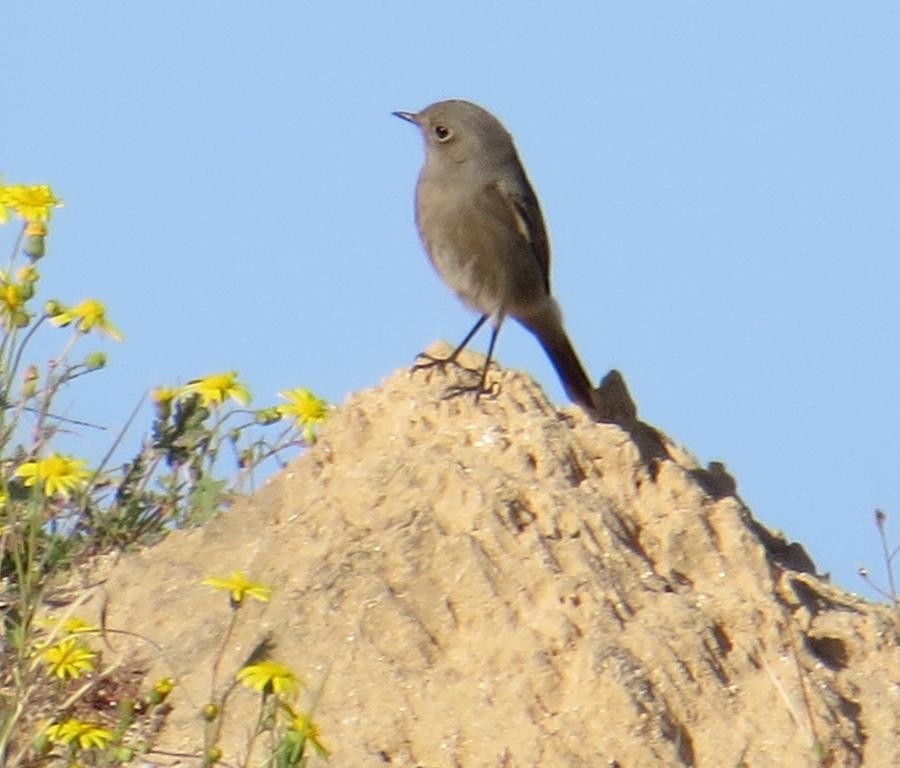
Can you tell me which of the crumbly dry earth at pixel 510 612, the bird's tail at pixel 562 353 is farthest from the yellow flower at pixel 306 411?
the bird's tail at pixel 562 353

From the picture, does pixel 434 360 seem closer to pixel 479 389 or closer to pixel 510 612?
pixel 479 389

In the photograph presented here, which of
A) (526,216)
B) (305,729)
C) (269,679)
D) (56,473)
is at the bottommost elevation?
(305,729)

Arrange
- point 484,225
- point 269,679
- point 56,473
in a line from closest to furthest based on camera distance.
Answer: point 269,679 → point 56,473 → point 484,225

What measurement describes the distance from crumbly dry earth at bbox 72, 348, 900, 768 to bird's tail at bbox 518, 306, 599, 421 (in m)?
1.76

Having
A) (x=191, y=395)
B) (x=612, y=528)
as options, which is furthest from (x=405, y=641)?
(x=191, y=395)

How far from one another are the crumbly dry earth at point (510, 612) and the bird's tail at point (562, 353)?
1757mm

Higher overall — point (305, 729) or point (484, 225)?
point (484, 225)

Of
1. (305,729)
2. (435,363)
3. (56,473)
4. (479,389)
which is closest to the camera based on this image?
(305,729)

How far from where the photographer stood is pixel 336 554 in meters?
5.29

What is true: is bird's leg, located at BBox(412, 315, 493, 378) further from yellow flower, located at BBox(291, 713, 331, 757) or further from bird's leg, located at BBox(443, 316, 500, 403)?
yellow flower, located at BBox(291, 713, 331, 757)

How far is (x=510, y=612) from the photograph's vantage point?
514 cm

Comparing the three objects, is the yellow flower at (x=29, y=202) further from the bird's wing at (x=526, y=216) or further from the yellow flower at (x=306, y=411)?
the bird's wing at (x=526, y=216)

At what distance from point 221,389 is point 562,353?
2.71 meters

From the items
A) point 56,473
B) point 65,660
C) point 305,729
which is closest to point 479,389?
point 56,473
